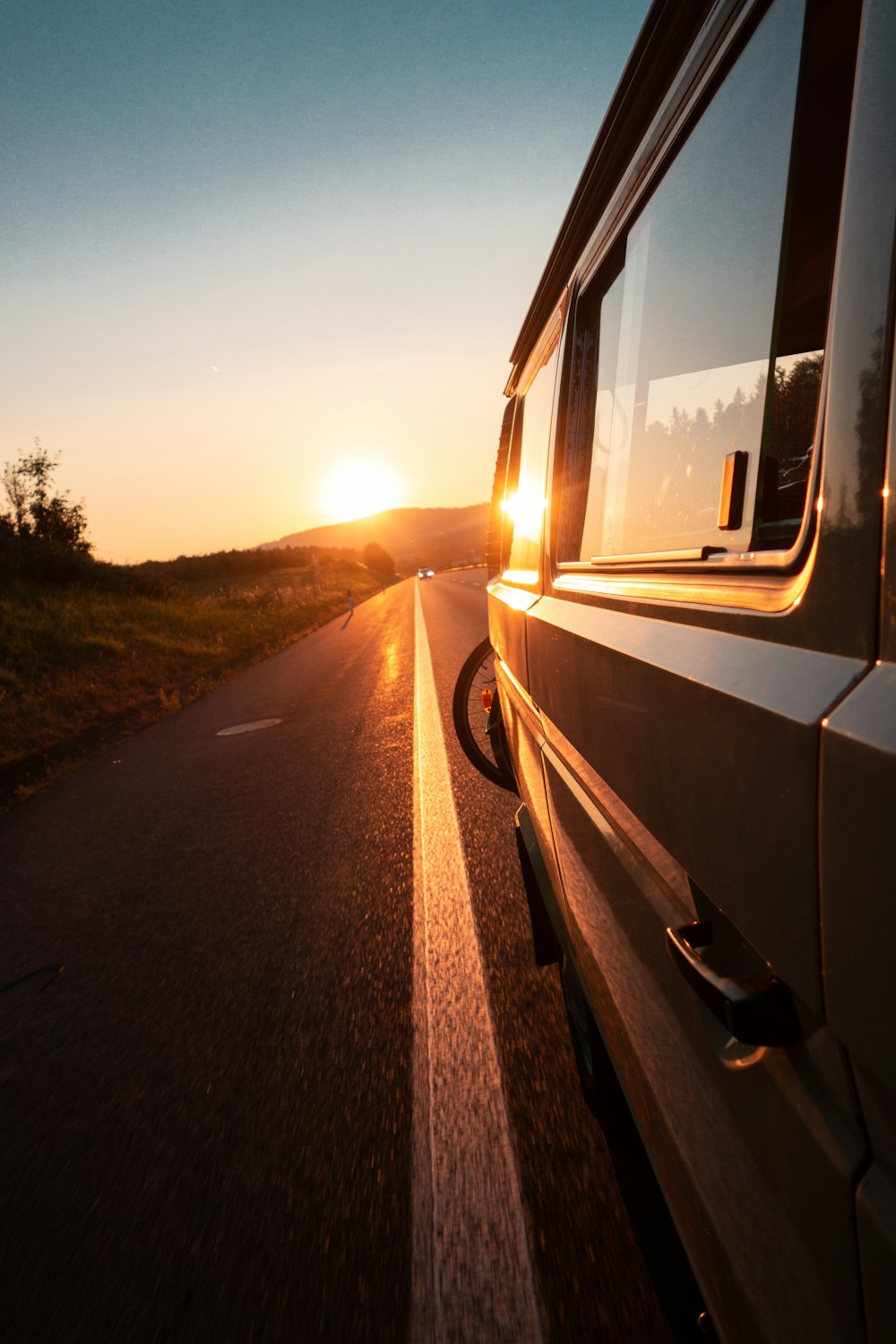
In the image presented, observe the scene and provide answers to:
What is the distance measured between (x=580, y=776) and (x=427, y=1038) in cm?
133

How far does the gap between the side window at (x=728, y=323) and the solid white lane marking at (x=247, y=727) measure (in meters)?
6.83

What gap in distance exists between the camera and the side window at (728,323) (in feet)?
3.42

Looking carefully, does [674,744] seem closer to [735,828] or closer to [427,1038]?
[735,828]

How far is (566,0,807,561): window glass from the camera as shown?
106 centimetres

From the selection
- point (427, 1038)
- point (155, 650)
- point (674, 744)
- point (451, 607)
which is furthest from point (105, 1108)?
point (451, 607)

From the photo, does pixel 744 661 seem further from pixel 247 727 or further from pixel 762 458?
pixel 247 727

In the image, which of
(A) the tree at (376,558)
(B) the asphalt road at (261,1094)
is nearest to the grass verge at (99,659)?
(B) the asphalt road at (261,1094)

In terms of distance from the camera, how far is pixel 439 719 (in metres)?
7.55

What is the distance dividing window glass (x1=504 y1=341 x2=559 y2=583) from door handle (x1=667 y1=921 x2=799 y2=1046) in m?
1.65

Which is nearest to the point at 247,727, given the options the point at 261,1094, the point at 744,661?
the point at 261,1094

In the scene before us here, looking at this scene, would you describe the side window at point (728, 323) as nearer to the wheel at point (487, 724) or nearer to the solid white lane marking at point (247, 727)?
the wheel at point (487, 724)

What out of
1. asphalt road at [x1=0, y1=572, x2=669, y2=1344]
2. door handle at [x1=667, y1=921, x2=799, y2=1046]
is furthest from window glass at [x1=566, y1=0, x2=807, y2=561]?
asphalt road at [x1=0, y1=572, x2=669, y2=1344]

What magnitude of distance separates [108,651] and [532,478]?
1379cm

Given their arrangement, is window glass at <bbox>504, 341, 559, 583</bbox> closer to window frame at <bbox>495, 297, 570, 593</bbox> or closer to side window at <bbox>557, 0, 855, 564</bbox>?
window frame at <bbox>495, 297, 570, 593</bbox>
